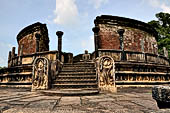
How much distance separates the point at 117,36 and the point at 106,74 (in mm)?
10352

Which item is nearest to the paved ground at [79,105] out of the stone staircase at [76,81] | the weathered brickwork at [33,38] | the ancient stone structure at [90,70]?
the ancient stone structure at [90,70]

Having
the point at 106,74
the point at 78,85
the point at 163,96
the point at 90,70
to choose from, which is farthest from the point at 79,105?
the point at 90,70

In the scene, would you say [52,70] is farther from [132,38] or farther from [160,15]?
[160,15]

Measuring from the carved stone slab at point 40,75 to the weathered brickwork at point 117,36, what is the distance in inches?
356

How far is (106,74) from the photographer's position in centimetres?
446

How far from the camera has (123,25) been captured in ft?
47.3

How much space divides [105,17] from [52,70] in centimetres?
1054

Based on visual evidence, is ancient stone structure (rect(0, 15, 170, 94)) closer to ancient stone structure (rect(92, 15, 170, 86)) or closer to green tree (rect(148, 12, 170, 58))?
ancient stone structure (rect(92, 15, 170, 86))

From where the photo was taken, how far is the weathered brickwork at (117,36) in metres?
13.4

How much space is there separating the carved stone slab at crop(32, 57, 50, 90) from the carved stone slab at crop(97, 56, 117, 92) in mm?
2192

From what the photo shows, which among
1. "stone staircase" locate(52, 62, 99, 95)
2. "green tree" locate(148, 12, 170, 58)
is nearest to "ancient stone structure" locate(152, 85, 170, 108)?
"stone staircase" locate(52, 62, 99, 95)

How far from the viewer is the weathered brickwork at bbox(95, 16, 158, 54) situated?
13438mm

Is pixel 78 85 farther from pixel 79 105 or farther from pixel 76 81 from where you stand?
pixel 79 105

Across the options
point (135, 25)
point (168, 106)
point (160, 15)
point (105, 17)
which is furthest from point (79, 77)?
point (160, 15)
